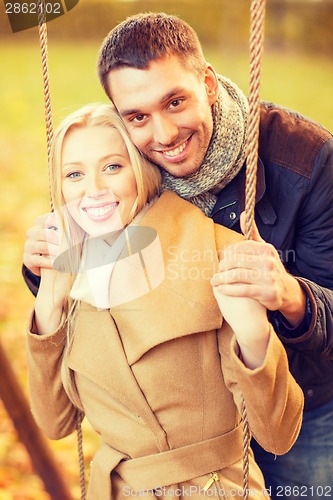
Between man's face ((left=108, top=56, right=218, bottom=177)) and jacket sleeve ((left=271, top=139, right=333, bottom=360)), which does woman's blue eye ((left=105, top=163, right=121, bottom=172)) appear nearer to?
man's face ((left=108, top=56, right=218, bottom=177))

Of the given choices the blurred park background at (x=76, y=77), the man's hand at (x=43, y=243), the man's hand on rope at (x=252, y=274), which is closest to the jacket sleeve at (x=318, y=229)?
the man's hand on rope at (x=252, y=274)

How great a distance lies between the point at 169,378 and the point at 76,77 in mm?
2881

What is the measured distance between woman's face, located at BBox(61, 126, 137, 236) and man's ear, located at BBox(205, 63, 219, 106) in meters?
0.26

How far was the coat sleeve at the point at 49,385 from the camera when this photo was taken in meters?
1.46

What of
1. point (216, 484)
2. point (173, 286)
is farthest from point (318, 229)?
point (216, 484)

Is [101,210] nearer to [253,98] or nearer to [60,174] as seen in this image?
[60,174]

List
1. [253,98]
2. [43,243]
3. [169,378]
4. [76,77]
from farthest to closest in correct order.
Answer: [76,77]
[43,243]
[169,378]
[253,98]

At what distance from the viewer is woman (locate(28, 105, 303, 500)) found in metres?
1.35

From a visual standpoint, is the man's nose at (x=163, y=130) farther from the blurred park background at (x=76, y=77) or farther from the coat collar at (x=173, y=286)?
the blurred park background at (x=76, y=77)

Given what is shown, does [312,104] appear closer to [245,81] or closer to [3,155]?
[245,81]

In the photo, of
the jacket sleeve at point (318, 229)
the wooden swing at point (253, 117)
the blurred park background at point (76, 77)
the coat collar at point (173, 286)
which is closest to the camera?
the wooden swing at point (253, 117)

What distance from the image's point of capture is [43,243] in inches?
58.3

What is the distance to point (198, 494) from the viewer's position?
140cm

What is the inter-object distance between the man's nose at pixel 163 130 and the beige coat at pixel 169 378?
0.13 meters
